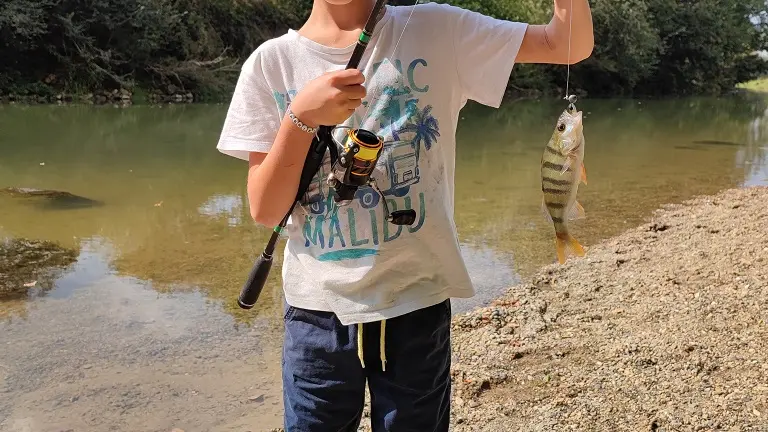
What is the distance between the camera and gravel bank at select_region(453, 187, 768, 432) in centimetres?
285

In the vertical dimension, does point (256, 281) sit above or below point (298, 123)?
below

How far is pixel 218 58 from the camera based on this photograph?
21.7m

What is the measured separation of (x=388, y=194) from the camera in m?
1.74

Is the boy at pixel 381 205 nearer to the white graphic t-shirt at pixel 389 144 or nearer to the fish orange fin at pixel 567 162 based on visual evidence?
the white graphic t-shirt at pixel 389 144

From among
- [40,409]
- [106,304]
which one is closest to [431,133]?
[40,409]

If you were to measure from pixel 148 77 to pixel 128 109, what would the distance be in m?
3.55

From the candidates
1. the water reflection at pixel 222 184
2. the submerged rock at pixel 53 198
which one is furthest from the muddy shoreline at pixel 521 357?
the submerged rock at pixel 53 198

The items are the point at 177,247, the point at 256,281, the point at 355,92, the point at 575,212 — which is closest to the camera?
the point at 355,92

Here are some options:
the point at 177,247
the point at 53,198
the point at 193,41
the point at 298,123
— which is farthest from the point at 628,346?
the point at 193,41

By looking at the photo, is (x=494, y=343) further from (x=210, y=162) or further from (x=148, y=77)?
(x=148, y=77)

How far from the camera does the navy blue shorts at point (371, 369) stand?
176 cm

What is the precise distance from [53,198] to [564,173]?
7.17 m

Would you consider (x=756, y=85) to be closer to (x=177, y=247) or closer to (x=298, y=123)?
(x=177, y=247)

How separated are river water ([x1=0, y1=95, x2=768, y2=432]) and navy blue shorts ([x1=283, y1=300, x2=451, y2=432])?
5.27ft
